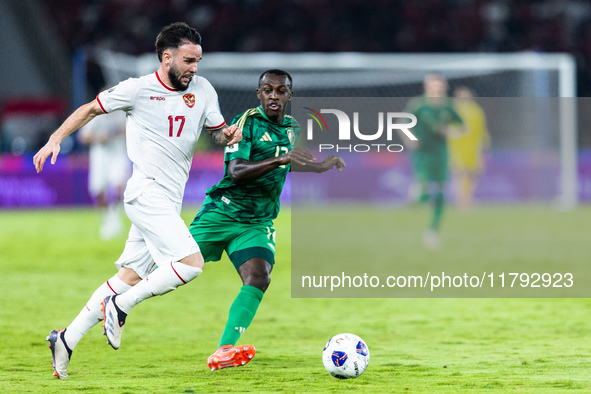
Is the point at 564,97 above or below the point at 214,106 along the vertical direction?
above

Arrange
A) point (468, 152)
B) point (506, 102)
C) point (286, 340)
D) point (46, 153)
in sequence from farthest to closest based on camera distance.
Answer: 1. point (506, 102)
2. point (468, 152)
3. point (286, 340)
4. point (46, 153)

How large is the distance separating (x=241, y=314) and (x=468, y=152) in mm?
15571

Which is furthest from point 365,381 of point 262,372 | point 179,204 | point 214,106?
point 214,106

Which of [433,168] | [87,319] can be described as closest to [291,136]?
[87,319]

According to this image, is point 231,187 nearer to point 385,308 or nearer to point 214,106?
point 214,106

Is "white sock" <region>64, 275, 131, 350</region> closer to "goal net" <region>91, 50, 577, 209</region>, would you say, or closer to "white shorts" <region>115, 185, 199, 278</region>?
"white shorts" <region>115, 185, 199, 278</region>

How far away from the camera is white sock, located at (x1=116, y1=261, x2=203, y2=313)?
5.21 metres

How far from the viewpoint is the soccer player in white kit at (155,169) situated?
17.2 feet

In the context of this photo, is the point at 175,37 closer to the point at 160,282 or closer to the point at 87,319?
the point at 160,282

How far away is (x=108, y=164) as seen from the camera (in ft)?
52.4

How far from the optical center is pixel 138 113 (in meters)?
5.42

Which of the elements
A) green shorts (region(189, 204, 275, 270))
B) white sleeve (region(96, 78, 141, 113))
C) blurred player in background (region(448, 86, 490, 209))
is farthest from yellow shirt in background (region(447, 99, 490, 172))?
white sleeve (region(96, 78, 141, 113))

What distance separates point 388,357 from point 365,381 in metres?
0.83

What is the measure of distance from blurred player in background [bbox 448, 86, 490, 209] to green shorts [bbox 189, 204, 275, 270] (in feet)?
46.0
